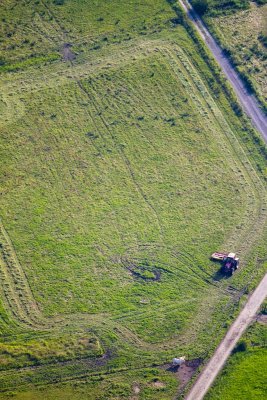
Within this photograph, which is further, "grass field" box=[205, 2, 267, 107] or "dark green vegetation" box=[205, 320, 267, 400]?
"grass field" box=[205, 2, 267, 107]

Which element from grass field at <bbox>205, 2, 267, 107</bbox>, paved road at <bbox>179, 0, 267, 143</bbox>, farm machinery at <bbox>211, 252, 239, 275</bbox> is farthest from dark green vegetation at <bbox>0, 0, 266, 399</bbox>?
grass field at <bbox>205, 2, 267, 107</bbox>

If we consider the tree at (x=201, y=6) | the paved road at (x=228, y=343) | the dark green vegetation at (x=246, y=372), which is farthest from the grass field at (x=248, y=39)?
the dark green vegetation at (x=246, y=372)

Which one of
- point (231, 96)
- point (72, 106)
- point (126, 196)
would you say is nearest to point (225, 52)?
point (231, 96)

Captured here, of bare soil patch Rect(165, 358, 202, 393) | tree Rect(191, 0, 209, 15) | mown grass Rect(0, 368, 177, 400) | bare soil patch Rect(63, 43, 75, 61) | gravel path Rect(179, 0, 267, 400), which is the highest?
tree Rect(191, 0, 209, 15)

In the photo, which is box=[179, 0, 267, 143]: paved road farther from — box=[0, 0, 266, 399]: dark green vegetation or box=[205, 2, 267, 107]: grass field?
box=[0, 0, 266, 399]: dark green vegetation

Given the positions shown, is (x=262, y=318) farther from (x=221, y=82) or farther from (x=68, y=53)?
(x=68, y=53)

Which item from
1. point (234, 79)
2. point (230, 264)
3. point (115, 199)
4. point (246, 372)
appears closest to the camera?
point (246, 372)

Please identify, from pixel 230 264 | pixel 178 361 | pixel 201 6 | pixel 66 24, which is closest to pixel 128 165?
pixel 230 264
